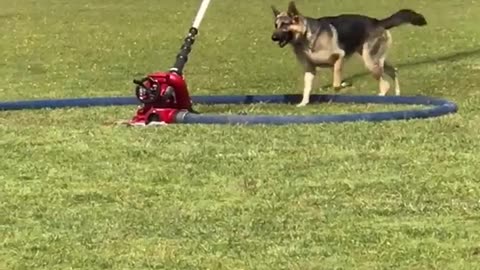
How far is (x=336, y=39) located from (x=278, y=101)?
86 cm

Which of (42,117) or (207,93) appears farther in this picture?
(207,93)

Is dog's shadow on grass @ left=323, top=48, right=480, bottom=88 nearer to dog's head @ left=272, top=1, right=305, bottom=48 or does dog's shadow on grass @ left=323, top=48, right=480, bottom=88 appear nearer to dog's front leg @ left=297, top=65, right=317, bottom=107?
dog's front leg @ left=297, top=65, right=317, bottom=107

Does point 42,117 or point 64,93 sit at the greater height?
point 42,117

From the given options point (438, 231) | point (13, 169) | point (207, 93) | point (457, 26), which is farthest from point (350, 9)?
point (438, 231)

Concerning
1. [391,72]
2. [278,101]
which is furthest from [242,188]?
[391,72]

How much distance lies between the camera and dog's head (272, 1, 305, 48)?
1118 cm

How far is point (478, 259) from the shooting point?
486 cm

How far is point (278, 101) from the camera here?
11.3m

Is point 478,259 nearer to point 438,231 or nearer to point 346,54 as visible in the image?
point 438,231

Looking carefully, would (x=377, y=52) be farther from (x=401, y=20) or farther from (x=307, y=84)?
(x=307, y=84)

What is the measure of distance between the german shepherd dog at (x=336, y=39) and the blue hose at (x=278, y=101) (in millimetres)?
367

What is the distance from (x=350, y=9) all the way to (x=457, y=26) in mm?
4742

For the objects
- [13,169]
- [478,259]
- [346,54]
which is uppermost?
[478,259]

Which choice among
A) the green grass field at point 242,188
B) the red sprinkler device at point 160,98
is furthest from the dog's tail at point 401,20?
the red sprinkler device at point 160,98
